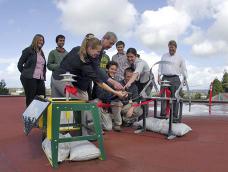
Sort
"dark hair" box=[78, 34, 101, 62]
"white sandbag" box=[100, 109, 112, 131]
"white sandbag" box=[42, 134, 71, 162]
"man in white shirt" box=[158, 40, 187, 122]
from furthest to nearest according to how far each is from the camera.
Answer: "man in white shirt" box=[158, 40, 187, 122] < "white sandbag" box=[100, 109, 112, 131] < "dark hair" box=[78, 34, 101, 62] < "white sandbag" box=[42, 134, 71, 162]

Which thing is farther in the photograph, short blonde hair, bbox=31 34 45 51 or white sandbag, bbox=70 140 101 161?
short blonde hair, bbox=31 34 45 51

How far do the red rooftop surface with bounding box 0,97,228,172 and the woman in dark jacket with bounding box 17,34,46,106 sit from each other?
0.76 m

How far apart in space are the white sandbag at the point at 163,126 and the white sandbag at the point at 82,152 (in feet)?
5.57

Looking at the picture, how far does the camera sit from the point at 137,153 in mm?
3686

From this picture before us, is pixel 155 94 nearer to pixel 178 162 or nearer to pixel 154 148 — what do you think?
pixel 154 148

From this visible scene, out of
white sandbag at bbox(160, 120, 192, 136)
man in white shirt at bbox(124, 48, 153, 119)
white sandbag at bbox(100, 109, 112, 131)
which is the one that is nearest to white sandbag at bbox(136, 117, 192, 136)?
white sandbag at bbox(160, 120, 192, 136)

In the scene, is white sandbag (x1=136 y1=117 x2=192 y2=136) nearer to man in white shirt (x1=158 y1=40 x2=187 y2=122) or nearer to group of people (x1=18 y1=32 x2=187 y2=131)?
group of people (x1=18 y1=32 x2=187 y2=131)

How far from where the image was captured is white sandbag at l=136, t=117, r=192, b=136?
4.63 m

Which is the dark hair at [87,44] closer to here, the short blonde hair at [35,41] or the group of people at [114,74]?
the group of people at [114,74]

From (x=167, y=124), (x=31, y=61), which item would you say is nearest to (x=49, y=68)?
(x=31, y=61)

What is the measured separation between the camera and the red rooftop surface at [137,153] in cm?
310

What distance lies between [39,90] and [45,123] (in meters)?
2.30

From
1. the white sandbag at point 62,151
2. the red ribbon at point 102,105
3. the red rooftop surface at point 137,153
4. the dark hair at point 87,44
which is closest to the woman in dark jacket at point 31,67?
the red rooftop surface at point 137,153

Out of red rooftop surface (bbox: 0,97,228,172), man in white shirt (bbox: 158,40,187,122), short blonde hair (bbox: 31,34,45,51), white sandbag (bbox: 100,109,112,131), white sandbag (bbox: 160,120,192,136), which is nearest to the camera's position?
red rooftop surface (bbox: 0,97,228,172)
